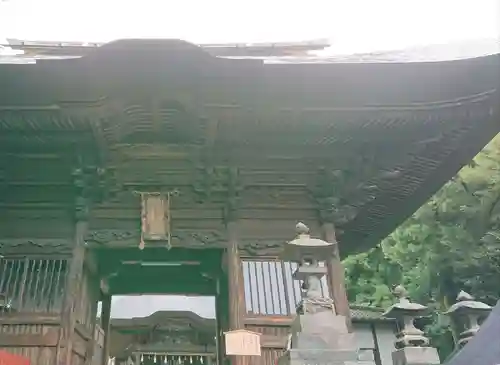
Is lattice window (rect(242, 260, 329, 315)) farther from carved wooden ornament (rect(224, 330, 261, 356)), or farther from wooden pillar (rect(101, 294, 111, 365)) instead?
wooden pillar (rect(101, 294, 111, 365))

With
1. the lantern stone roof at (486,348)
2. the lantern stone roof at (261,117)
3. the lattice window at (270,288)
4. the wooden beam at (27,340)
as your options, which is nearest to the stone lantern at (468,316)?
the lantern stone roof at (486,348)

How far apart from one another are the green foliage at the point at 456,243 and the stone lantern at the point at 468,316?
7846mm

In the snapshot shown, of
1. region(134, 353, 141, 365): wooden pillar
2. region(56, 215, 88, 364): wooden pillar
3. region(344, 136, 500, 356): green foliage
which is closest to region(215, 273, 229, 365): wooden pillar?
region(56, 215, 88, 364): wooden pillar

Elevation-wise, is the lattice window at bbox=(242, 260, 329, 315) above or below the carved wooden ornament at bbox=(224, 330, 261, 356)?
above

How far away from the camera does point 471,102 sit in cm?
624

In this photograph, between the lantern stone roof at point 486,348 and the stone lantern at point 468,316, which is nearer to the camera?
the lantern stone roof at point 486,348

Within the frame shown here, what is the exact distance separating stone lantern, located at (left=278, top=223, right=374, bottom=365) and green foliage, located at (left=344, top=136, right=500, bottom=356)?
988cm

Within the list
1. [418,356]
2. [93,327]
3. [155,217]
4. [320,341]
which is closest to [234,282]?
[155,217]

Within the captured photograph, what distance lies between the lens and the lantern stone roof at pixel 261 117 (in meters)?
5.86

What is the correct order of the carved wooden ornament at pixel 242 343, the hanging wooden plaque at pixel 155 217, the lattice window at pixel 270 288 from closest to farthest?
the carved wooden ornament at pixel 242 343, the lattice window at pixel 270 288, the hanging wooden plaque at pixel 155 217

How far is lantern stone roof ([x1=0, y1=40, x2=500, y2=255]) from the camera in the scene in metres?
5.86

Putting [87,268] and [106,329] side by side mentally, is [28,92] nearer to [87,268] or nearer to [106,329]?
[87,268]

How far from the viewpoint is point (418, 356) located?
521 cm

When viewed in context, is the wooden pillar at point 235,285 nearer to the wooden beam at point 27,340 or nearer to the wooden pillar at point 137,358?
the wooden beam at point 27,340
